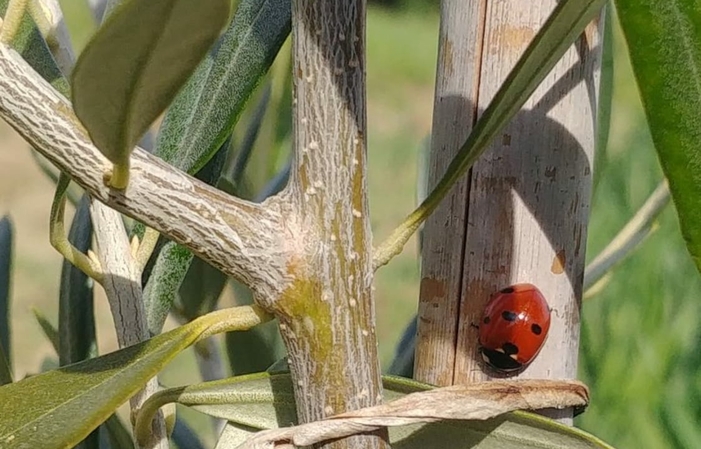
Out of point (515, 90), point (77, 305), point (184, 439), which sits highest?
point (515, 90)

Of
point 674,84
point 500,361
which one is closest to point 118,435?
point 500,361

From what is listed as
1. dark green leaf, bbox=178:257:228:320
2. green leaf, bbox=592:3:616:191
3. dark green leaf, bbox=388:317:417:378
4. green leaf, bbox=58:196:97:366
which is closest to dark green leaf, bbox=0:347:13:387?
green leaf, bbox=58:196:97:366

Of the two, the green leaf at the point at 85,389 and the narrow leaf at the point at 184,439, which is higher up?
the green leaf at the point at 85,389

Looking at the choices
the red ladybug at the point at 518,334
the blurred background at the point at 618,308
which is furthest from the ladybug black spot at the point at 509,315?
the blurred background at the point at 618,308

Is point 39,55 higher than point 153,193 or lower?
higher

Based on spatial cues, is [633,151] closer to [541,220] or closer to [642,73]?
[541,220]

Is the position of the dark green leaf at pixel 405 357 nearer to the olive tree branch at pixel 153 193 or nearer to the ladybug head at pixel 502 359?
the ladybug head at pixel 502 359

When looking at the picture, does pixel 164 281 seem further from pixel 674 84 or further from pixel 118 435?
pixel 674 84
